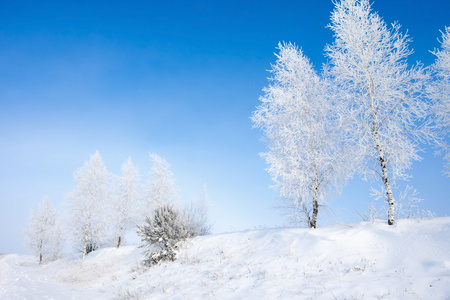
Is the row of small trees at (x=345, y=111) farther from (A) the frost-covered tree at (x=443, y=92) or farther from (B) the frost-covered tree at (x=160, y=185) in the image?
(B) the frost-covered tree at (x=160, y=185)

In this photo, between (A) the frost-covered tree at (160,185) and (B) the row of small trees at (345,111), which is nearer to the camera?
(B) the row of small trees at (345,111)

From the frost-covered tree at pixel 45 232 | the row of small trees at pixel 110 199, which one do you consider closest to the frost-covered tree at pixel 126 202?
the row of small trees at pixel 110 199

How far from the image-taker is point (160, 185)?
79.2 ft

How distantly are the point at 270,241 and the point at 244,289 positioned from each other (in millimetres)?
3129

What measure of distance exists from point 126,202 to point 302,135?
20573 mm

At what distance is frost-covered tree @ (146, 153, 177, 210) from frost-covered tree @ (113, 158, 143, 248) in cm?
182

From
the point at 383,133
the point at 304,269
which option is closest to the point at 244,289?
the point at 304,269

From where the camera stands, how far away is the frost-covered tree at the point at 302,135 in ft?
30.8

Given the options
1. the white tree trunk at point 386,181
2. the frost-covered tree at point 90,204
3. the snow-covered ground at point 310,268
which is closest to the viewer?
the snow-covered ground at point 310,268

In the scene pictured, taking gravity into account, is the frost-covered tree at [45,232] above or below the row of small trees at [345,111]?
below

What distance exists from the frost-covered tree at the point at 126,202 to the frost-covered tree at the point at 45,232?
54.2 feet

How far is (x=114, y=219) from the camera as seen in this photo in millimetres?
24422

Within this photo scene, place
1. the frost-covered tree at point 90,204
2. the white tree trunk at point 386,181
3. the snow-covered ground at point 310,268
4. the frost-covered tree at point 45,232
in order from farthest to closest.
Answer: the frost-covered tree at point 45,232
the frost-covered tree at point 90,204
the white tree trunk at point 386,181
the snow-covered ground at point 310,268

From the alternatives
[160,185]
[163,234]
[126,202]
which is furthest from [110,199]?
[163,234]
